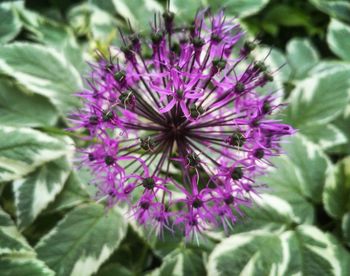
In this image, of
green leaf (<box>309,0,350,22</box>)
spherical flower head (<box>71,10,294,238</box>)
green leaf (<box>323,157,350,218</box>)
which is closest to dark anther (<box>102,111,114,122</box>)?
spherical flower head (<box>71,10,294,238</box>)

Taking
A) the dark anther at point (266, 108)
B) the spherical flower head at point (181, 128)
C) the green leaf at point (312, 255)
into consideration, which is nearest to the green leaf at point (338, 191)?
the green leaf at point (312, 255)

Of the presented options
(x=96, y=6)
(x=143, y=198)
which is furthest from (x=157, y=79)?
(x=96, y=6)

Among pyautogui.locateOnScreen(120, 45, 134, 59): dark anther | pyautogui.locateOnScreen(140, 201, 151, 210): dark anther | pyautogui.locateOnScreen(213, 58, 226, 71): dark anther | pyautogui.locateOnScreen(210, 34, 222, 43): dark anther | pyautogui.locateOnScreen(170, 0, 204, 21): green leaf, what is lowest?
pyautogui.locateOnScreen(140, 201, 151, 210): dark anther

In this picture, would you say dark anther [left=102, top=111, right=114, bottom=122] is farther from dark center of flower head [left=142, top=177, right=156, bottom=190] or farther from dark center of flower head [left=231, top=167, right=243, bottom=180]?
dark center of flower head [left=231, top=167, right=243, bottom=180]

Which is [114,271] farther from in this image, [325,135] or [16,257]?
[325,135]

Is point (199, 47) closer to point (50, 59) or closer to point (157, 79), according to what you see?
point (157, 79)

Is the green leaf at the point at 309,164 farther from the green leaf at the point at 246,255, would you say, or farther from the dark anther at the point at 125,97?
the dark anther at the point at 125,97
